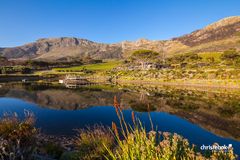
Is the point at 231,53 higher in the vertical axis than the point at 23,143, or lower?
higher

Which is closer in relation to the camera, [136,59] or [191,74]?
[191,74]

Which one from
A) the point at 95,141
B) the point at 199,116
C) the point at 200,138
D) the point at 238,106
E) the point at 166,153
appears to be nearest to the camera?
the point at 166,153

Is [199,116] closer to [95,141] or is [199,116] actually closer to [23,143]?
[95,141]

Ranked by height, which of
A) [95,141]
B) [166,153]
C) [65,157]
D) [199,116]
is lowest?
[199,116]

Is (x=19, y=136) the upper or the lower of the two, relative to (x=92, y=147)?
upper

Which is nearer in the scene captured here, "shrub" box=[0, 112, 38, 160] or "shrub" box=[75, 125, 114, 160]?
"shrub" box=[0, 112, 38, 160]

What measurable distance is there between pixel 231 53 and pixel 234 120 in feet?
182

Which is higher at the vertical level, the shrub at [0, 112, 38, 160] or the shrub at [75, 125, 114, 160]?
the shrub at [0, 112, 38, 160]

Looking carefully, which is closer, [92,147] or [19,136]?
[19,136]

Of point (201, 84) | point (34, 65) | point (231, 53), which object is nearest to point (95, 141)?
point (201, 84)

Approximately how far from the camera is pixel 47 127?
1336 cm

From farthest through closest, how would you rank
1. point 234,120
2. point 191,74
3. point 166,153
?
point 191,74
point 234,120
point 166,153

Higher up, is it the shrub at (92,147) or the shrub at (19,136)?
the shrub at (19,136)

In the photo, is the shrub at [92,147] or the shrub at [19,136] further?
the shrub at [92,147]
